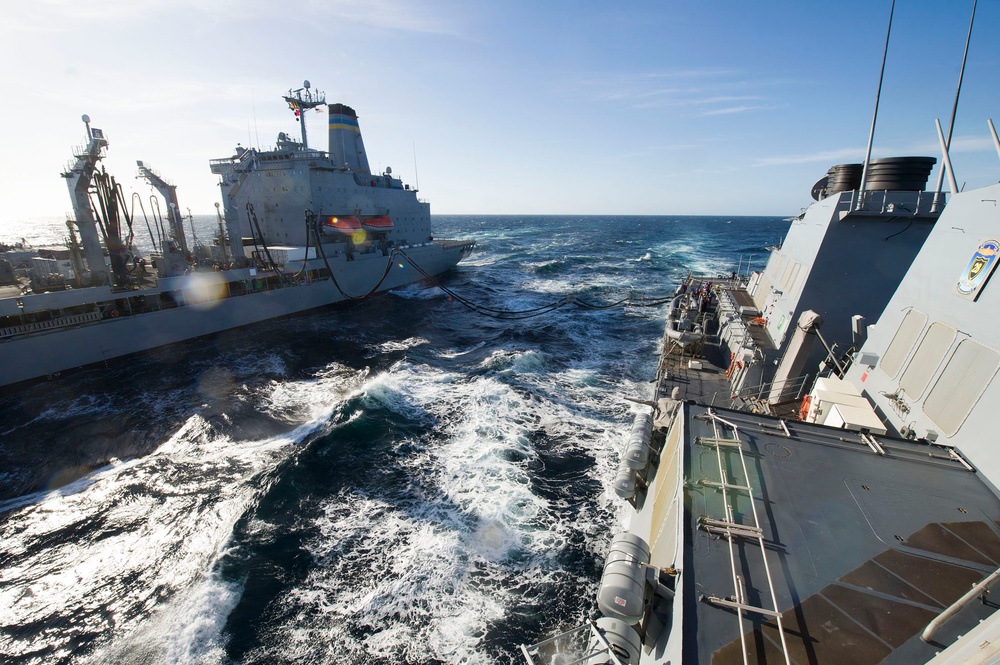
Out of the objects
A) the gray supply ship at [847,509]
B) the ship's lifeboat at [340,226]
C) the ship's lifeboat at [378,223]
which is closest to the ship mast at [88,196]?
the ship's lifeboat at [340,226]

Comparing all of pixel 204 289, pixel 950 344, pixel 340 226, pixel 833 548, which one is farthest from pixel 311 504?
pixel 340 226

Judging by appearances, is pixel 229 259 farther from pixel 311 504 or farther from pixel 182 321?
pixel 311 504

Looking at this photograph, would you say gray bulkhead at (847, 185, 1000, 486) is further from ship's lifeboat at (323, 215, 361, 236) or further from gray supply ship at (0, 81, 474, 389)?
ship's lifeboat at (323, 215, 361, 236)

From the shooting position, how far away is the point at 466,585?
8.04 meters

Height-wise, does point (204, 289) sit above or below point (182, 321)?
above

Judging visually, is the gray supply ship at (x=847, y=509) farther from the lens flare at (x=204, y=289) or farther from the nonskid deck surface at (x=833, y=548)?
the lens flare at (x=204, y=289)

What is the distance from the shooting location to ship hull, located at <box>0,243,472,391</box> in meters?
17.9

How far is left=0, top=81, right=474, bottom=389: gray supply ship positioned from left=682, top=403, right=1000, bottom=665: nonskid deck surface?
87.5ft

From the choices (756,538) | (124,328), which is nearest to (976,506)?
(756,538)

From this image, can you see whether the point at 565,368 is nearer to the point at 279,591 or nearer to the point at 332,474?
the point at 332,474

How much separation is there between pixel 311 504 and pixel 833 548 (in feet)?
34.9

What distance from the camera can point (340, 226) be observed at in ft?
104

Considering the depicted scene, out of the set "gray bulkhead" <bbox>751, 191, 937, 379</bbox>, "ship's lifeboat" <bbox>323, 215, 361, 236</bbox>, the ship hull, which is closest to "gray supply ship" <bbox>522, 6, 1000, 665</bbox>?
"gray bulkhead" <bbox>751, 191, 937, 379</bbox>

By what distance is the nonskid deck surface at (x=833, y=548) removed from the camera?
346cm
